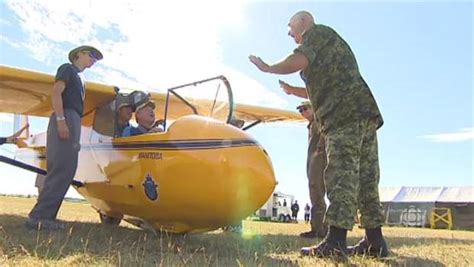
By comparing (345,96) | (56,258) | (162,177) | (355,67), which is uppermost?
(355,67)

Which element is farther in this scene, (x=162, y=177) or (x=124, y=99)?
(x=124, y=99)

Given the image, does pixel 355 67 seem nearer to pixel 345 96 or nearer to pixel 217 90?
pixel 345 96

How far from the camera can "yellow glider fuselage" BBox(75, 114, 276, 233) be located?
4121 millimetres

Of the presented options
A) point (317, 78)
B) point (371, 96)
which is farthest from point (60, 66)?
point (371, 96)

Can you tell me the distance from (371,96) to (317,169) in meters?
2.52

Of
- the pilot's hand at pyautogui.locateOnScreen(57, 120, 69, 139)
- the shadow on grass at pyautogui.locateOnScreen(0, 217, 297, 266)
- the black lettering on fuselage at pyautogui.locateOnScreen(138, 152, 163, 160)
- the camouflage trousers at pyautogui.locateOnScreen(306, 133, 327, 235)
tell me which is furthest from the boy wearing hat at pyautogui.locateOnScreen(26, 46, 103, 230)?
the camouflage trousers at pyautogui.locateOnScreen(306, 133, 327, 235)

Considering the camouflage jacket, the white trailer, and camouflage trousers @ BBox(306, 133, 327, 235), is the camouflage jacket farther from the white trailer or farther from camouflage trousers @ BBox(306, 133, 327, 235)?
the white trailer

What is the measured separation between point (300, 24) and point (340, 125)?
992 millimetres

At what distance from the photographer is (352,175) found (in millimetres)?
3893

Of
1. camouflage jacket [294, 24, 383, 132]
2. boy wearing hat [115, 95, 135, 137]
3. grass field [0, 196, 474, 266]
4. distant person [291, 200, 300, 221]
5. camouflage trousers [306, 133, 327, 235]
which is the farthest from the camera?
distant person [291, 200, 300, 221]

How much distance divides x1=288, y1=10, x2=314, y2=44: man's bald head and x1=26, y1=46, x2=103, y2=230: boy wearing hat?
2789mm

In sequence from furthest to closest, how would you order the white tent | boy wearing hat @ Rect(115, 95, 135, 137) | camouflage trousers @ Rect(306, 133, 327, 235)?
the white tent
camouflage trousers @ Rect(306, 133, 327, 235)
boy wearing hat @ Rect(115, 95, 135, 137)

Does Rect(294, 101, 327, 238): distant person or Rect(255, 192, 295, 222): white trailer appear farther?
Rect(255, 192, 295, 222): white trailer

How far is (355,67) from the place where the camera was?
4203 mm
